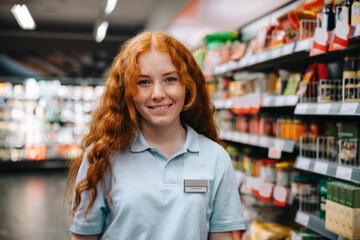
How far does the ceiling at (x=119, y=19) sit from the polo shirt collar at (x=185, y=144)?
2.43m

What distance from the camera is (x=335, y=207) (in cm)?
218

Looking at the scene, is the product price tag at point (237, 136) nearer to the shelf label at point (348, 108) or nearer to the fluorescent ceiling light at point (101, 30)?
the shelf label at point (348, 108)

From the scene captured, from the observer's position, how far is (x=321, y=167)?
7.90 ft

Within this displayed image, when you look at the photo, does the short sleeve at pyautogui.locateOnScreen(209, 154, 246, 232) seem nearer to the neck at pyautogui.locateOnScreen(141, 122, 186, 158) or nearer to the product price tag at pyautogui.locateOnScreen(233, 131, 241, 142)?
the neck at pyautogui.locateOnScreen(141, 122, 186, 158)

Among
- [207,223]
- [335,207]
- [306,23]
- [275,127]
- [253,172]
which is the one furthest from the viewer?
[253,172]

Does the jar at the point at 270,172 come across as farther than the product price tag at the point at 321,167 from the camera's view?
Yes

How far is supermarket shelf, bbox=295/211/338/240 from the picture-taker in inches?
90.4

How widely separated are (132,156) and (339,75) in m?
1.95

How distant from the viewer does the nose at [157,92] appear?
1.51 m

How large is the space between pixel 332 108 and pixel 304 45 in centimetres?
50

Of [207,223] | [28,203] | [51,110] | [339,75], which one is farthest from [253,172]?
[51,110]

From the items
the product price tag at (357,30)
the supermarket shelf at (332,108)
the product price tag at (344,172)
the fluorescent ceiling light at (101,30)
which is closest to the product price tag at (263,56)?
the supermarket shelf at (332,108)

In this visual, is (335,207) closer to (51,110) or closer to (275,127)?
(275,127)

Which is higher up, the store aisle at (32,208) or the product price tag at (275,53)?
the product price tag at (275,53)
